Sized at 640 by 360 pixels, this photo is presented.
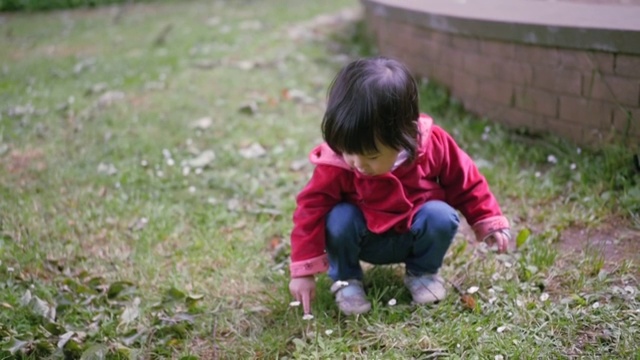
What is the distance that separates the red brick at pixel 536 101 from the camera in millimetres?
3138

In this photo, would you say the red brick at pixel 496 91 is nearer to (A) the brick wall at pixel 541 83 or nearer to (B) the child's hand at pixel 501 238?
(A) the brick wall at pixel 541 83

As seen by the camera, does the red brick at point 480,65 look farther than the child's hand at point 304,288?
Yes

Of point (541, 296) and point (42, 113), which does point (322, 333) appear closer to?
point (541, 296)

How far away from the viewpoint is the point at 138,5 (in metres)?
9.12

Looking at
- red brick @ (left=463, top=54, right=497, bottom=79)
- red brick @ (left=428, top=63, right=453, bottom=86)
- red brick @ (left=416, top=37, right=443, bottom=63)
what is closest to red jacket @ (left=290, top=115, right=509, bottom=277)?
red brick @ (left=463, top=54, right=497, bottom=79)

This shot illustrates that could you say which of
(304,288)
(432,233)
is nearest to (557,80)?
(432,233)

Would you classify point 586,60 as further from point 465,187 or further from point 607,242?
point 465,187

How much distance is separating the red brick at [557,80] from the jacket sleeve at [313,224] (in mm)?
1401

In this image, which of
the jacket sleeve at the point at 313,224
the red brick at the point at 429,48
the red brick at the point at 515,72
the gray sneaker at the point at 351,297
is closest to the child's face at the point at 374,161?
the jacket sleeve at the point at 313,224

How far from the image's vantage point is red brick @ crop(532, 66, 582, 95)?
2975 mm

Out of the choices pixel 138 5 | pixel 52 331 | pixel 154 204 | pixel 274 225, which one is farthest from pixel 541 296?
pixel 138 5

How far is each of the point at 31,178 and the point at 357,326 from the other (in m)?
2.00

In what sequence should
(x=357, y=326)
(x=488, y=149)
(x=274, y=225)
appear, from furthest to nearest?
(x=488, y=149), (x=274, y=225), (x=357, y=326)

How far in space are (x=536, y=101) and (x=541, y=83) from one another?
0.10 meters
